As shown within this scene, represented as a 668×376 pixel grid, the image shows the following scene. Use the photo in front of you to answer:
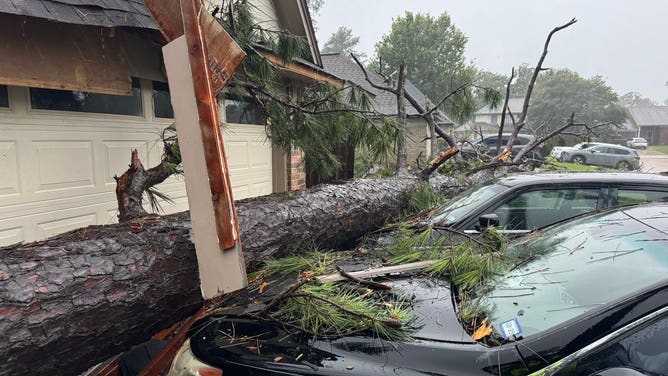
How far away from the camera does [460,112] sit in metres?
5.34

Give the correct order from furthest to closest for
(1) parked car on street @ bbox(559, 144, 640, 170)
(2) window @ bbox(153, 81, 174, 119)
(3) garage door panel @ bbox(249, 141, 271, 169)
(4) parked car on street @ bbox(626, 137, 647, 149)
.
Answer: (4) parked car on street @ bbox(626, 137, 647, 149)
(1) parked car on street @ bbox(559, 144, 640, 170)
(3) garage door panel @ bbox(249, 141, 271, 169)
(2) window @ bbox(153, 81, 174, 119)

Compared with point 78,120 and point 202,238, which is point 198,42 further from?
point 78,120

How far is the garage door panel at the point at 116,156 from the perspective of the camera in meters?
4.21

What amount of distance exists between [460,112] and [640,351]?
14.1ft

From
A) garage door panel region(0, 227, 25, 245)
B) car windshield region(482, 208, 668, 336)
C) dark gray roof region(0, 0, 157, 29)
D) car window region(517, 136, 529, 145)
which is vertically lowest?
car windshield region(482, 208, 668, 336)

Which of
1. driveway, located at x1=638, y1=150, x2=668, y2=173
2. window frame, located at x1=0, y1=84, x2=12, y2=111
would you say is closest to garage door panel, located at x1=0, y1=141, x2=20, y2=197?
window frame, located at x1=0, y1=84, x2=12, y2=111

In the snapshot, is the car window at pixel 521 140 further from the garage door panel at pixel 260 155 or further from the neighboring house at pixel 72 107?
the neighboring house at pixel 72 107

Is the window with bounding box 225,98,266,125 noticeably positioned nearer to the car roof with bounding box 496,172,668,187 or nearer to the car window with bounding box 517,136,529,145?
the car roof with bounding box 496,172,668,187

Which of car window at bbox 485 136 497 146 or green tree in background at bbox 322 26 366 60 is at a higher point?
green tree in background at bbox 322 26 366 60

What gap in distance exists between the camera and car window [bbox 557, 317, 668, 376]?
4.56 feet

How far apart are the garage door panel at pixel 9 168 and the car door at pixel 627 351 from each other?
13.3 feet

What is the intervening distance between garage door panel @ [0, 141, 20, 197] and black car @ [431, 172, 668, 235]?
3.63 m

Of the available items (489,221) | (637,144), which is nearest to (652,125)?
(637,144)

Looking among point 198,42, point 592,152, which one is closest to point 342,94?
point 198,42
